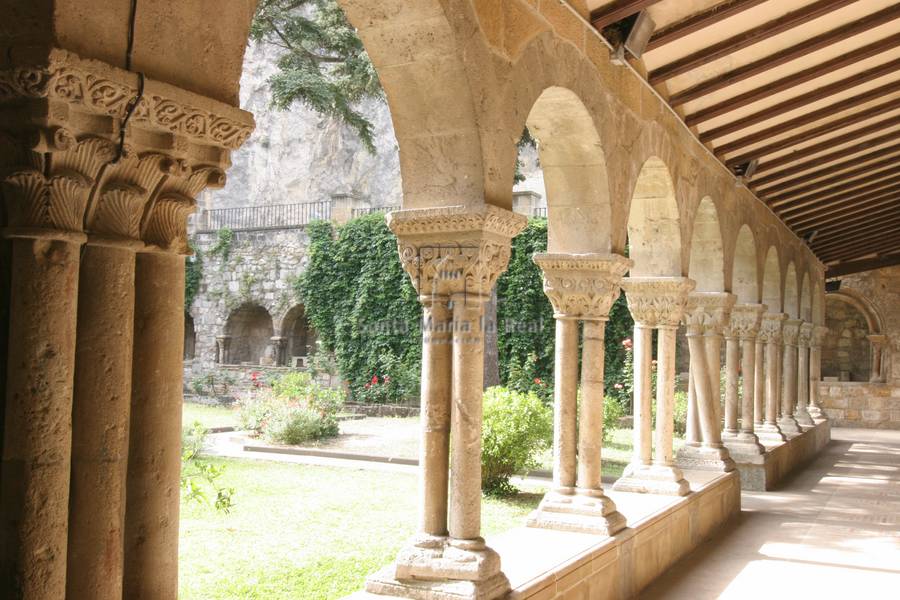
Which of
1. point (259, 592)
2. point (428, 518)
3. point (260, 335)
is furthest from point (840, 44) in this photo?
point (260, 335)

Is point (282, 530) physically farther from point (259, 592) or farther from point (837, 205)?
point (837, 205)

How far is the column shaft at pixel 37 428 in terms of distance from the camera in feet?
5.59

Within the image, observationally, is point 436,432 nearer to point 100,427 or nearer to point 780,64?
point 100,427

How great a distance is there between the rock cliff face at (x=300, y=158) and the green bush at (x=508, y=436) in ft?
54.0

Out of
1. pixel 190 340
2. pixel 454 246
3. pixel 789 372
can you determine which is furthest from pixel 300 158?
pixel 454 246

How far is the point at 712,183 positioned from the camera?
7422 millimetres

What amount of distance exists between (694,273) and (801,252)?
584 cm

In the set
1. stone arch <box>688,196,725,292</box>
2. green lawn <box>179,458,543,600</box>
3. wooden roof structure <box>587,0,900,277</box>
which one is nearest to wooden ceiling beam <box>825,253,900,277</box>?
wooden roof structure <box>587,0,900,277</box>

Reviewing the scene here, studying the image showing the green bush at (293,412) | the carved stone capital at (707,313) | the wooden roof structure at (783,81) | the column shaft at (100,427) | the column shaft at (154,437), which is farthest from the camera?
the green bush at (293,412)

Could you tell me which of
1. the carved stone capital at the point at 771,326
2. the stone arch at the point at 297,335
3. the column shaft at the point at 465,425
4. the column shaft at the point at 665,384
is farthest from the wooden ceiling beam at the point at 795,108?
the stone arch at the point at 297,335

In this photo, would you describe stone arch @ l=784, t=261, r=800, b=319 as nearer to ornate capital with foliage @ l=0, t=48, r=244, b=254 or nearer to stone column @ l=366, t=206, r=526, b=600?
stone column @ l=366, t=206, r=526, b=600

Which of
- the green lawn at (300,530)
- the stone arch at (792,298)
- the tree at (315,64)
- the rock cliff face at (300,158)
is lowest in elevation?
the green lawn at (300,530)

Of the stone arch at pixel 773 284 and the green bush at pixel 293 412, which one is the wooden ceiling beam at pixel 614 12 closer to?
the stone arch at pixel 773 284

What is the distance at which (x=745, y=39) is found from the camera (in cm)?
517
